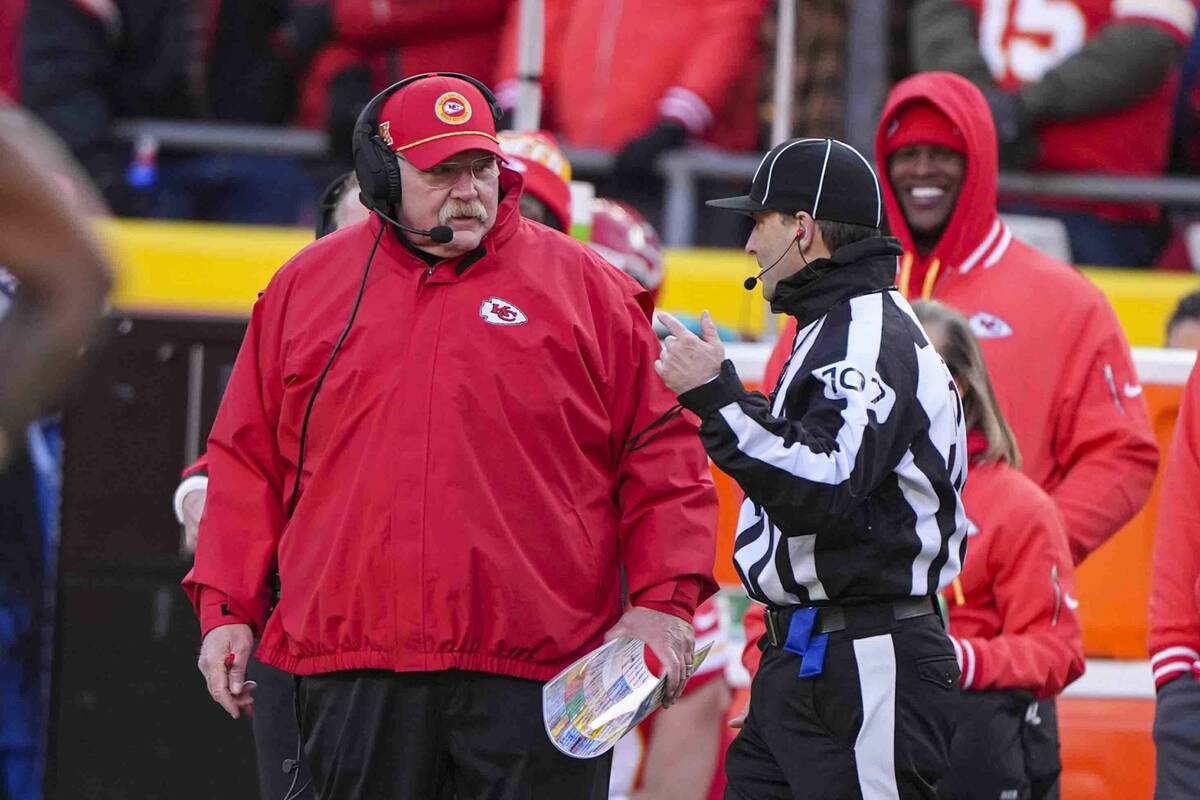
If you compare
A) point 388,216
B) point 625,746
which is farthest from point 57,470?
point 388,216

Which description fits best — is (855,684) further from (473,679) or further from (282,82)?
(282,82)

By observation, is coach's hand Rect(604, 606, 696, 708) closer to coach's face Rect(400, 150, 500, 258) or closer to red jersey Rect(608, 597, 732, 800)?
coach's face Rect(400, 150, 500, 258)

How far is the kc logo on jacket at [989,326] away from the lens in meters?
5.73

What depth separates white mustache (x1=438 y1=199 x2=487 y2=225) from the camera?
14.3 feet

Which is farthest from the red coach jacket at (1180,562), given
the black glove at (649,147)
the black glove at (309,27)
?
the black glove at (309,27)

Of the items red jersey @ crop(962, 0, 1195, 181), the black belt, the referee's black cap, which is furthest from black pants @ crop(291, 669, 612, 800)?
red jersey @ crop(962, 0, 1195, 181)

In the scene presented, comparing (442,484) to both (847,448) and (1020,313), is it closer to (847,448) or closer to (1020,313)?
(847,448)

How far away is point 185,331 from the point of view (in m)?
6.53

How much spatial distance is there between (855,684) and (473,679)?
723 millimetres

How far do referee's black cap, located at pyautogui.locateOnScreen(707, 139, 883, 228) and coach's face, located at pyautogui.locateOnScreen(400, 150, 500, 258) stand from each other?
1.56 feet

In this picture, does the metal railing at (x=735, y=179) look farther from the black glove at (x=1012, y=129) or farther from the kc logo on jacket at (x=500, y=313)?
the kc logo on jacket at (x=500, y=313)

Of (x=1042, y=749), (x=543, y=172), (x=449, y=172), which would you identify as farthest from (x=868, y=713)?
(x=543, y=172)

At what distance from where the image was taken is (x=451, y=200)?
4.37m

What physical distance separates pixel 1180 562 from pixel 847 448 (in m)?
1.24
